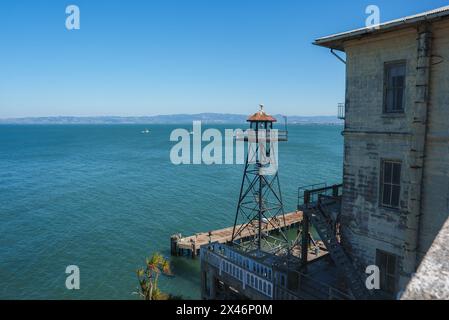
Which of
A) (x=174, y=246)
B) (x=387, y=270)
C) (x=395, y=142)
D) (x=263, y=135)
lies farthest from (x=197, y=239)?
(x=395, y=142)

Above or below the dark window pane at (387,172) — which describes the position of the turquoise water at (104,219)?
below

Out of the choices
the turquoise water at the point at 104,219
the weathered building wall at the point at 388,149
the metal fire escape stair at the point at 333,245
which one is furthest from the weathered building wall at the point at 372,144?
the turquoise water at the point at 104,219

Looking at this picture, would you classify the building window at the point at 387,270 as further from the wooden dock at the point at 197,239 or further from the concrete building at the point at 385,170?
the wooden dock at the point at 197,239

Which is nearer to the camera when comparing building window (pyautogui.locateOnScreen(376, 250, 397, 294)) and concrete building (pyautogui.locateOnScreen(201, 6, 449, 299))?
concrete building (pyautogui.locateOnScreen(201, 6, 449, 299))

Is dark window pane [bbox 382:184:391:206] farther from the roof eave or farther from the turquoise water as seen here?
the turquoise water

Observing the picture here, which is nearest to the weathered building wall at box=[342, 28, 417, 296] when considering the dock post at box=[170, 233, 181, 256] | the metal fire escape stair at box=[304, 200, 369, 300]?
the metal fire escape stair at box=[304, 200, 369, 300]
